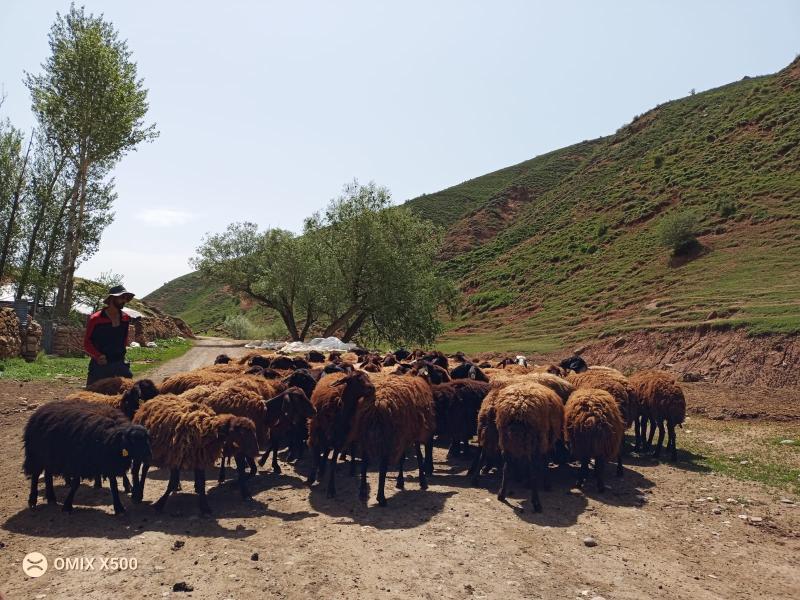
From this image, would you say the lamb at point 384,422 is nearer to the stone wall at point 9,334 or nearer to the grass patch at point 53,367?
the grass patch at point 53,367

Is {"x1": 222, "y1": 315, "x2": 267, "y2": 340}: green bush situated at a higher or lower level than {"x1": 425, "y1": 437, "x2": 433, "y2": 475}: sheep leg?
higher

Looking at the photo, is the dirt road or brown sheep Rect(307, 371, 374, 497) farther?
brown sheep Rect(307, 371, 374, 497)

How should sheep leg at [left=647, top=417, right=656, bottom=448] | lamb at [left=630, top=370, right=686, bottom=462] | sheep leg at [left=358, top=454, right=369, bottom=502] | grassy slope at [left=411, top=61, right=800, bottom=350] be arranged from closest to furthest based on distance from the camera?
sheep leg at [left=358, top=454, right=369, bottom=502] → lamb at [left=630, top=370, right=686, bottom=462] → sheep leg at [left=647, top=417, right=656, bottom=448] → grassy slope at [left=411, top=61, right=800, bottom=350]

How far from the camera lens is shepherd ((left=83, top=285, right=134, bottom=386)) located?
379 inches

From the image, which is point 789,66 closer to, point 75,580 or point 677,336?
point 677,336

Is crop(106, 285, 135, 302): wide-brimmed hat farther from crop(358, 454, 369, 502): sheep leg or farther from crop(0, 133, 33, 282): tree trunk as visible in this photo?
crop(0, 133, 33, 282): tree trunk

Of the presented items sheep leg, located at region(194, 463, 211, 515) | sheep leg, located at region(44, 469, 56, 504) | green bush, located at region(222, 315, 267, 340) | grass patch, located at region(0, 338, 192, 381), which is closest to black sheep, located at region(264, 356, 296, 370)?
sheep leg, located at region(194, 463, 211, 515)

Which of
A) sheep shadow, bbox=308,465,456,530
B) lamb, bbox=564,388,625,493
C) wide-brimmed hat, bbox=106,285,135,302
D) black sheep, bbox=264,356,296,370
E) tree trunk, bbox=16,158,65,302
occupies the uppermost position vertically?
tree trunk, bbox=16,158,65,302

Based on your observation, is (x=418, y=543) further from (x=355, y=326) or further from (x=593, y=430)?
(x=355, y=326)

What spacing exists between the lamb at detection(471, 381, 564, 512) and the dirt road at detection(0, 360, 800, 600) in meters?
0.60

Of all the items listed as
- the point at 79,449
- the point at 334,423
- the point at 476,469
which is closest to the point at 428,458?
the point at 476,469

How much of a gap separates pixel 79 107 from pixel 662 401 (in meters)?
31.4

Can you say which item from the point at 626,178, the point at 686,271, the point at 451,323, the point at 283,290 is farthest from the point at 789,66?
the point at 283,290

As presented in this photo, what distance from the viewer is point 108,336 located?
9805mm
